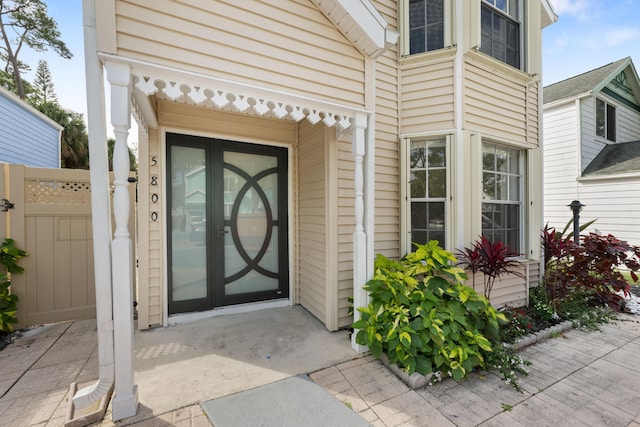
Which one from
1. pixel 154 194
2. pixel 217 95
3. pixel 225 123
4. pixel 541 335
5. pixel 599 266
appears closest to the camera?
pixel 217 95

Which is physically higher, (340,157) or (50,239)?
(340,157)

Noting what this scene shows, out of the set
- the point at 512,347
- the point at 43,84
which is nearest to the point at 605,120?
the point at 512,347

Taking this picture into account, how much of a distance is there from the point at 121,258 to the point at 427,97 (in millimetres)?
3610

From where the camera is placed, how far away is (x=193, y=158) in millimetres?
3482

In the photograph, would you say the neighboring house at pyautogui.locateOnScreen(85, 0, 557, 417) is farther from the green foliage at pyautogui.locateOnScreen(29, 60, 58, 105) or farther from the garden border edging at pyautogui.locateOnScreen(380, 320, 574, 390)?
the green foliage at pyautogui.locateOnScreen(29, 60, 58, 105)

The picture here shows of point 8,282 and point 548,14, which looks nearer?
point 8,282

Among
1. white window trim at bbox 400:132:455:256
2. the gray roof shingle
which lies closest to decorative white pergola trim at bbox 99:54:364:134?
white window trim at bbox 400:132:455:256

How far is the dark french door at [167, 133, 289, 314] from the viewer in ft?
11.2

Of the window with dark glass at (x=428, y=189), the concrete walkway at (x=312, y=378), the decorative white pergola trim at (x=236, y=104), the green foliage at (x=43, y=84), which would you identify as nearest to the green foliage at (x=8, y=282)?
the concrete walkway at (x=312, y=378)

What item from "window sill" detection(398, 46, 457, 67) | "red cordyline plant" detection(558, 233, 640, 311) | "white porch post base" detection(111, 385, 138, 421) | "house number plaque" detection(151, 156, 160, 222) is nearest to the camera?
"white porch post base" detection(111, 385, 138, 421)

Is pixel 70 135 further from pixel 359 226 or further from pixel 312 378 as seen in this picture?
pixel 312 378

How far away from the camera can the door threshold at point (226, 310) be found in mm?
3326

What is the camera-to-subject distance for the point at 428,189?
3.45m

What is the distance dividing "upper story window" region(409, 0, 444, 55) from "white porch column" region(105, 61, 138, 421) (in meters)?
3.33
